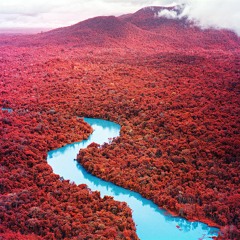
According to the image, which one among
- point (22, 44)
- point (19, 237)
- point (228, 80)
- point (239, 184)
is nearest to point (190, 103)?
point (228, 80)

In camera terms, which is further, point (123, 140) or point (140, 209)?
point (123, 140)

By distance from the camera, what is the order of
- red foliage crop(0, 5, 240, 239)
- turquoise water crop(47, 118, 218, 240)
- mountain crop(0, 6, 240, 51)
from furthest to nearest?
mountain crop(0, 6, 240, 51)
turquoise water crop(47, 118, 218, 240)
red foliage crop(0, 5, 240, 239)

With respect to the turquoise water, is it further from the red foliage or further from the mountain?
the mountain

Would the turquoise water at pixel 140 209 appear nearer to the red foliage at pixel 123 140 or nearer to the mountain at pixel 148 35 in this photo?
the red foliage at pixel 123 140

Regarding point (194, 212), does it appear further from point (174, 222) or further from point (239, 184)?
point (239, 184)

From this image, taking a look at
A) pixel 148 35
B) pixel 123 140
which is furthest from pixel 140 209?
pixel 148 35

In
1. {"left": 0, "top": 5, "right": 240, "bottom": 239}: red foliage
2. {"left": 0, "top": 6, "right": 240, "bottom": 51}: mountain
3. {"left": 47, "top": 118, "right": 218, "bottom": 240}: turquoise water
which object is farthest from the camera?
{"left": 0, "top": 6, "right": 240, "bottom": 51}: mountain

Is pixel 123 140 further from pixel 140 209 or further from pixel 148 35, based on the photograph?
pixel 148 35

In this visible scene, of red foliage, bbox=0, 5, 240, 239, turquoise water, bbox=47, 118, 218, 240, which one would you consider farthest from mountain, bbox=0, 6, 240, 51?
turquoise water, bbox=47, 118, 218, 240
